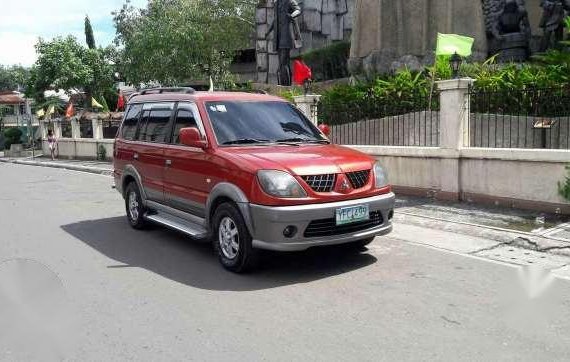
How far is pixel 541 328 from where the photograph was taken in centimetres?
450

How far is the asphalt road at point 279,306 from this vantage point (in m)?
4.18

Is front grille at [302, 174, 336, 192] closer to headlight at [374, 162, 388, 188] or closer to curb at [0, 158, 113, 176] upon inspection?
headlight at [374, 162, 388, 188]

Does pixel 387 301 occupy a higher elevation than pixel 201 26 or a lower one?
lower

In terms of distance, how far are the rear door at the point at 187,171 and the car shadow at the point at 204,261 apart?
574mm

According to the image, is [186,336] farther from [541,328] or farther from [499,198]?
[499,198]

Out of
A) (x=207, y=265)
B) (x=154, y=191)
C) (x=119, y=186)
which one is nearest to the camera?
(x=207, y=265)

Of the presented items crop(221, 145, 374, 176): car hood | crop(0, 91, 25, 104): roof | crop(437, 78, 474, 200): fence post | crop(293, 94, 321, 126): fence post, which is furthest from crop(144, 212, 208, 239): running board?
crop(0, 91, 25, 104): roof

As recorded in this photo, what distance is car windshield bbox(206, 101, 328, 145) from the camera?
6.61 m

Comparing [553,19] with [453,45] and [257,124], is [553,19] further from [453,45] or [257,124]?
[257,124]

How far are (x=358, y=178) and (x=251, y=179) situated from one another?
1150mm

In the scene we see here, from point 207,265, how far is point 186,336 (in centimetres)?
208

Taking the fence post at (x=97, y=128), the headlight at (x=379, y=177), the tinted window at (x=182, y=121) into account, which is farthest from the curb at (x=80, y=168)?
the headlight at (x=379, y=177)

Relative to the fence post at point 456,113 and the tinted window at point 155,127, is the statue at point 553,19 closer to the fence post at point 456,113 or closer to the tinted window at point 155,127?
the fence post at point 456,113

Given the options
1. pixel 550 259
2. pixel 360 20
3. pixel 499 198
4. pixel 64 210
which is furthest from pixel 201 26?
pixel 550 259
